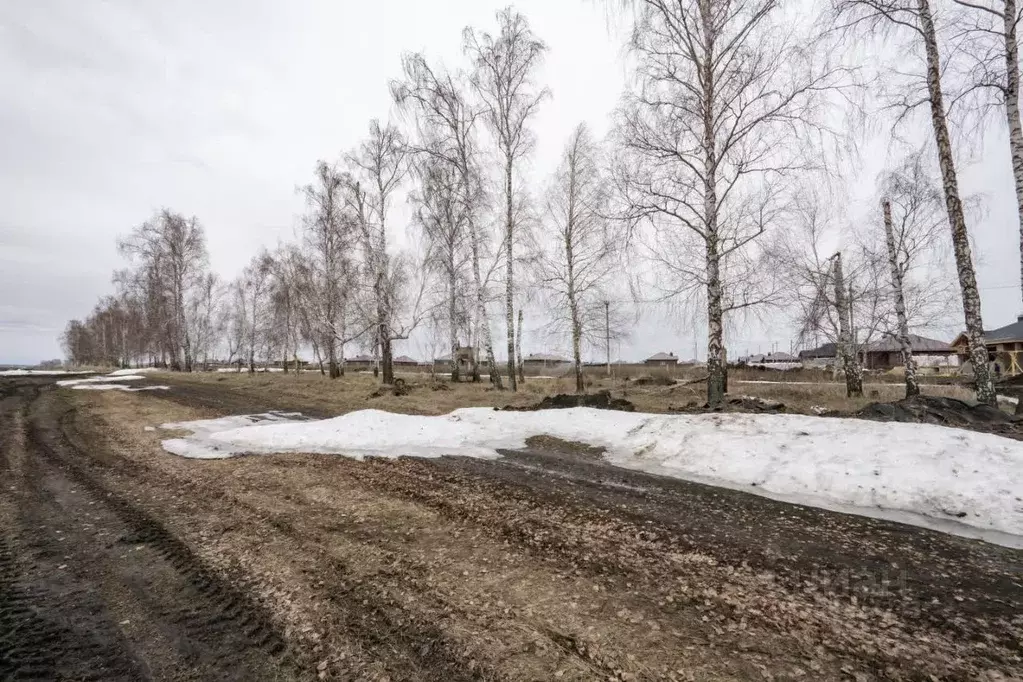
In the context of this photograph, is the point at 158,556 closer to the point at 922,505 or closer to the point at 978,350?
the point at 922,505

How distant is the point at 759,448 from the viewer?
6.61 m

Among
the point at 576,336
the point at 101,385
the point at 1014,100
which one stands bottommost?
the point at 101,385

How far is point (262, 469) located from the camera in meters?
6.26

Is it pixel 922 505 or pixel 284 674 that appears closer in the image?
pixel 284 674

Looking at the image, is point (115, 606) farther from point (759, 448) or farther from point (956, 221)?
point (956, 221)

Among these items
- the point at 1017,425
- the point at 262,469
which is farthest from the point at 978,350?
the point at 262,469

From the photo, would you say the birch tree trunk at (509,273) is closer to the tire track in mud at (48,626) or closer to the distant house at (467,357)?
the distant house at (467,357)

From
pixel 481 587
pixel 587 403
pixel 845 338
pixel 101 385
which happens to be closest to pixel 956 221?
pixel 587 403

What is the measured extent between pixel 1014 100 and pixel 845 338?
42.0ft

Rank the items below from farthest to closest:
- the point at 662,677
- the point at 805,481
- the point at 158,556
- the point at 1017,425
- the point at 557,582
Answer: the point at 1017,425, the point at 805,481, the point at 158,556, the point at 557,582, the point at 662,677

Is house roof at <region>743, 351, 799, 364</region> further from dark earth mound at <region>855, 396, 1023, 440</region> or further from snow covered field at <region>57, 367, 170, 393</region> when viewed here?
snow covered field at <region>57, 367, 170, 393</region>

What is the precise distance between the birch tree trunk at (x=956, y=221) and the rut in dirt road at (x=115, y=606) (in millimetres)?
11256

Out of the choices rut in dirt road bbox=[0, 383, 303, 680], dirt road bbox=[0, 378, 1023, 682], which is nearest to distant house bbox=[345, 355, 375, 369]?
rut in dirt road bbox=[0, 383, 303, 680]

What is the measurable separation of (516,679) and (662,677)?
68cm
